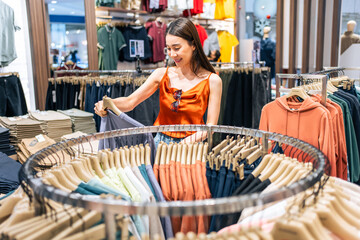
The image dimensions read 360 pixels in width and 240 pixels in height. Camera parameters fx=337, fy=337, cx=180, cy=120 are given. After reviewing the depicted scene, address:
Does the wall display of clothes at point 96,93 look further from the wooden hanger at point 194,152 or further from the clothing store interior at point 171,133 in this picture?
the wooden hanger at point 194,152

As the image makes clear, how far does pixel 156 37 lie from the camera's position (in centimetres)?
635

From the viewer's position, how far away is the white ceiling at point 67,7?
474cm

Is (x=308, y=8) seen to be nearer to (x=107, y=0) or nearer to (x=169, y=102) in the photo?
(x=107, y=0)

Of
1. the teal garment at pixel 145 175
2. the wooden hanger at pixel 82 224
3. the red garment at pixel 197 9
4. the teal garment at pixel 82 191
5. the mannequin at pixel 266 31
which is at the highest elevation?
the red garment at pixel 197 9

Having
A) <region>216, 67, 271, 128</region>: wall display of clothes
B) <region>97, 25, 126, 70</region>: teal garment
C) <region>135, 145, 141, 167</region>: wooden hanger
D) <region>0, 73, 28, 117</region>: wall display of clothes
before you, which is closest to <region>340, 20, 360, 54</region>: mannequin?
<region>216, 67, 271, 128</region>: wall display of clothes

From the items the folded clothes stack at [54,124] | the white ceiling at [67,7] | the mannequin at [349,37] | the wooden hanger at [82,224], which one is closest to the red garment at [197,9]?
the white ceiling at [67,7]

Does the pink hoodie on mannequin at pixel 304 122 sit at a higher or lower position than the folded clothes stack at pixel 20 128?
higher

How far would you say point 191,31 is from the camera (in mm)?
2146

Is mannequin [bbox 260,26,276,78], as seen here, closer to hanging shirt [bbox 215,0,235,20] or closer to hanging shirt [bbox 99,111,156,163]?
hanging shirt [bbox 215,0,235,20]

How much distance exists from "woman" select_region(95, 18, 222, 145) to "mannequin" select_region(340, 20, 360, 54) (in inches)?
156

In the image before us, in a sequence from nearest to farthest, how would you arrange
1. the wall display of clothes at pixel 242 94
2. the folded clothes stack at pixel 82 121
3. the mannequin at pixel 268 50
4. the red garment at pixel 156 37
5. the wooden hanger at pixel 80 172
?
the wooden hanger at pixel 80 172 < the folded clothes stack at pixel 82 121 < the wall display of clothes at pixel 242 94 < the red garment at pixel 156 37 < the mannequin at pixel 268 50

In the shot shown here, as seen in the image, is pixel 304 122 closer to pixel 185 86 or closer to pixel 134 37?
pixel 185 86

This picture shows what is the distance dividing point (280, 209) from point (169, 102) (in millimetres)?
1317

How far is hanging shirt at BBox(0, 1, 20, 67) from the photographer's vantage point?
4227mm
